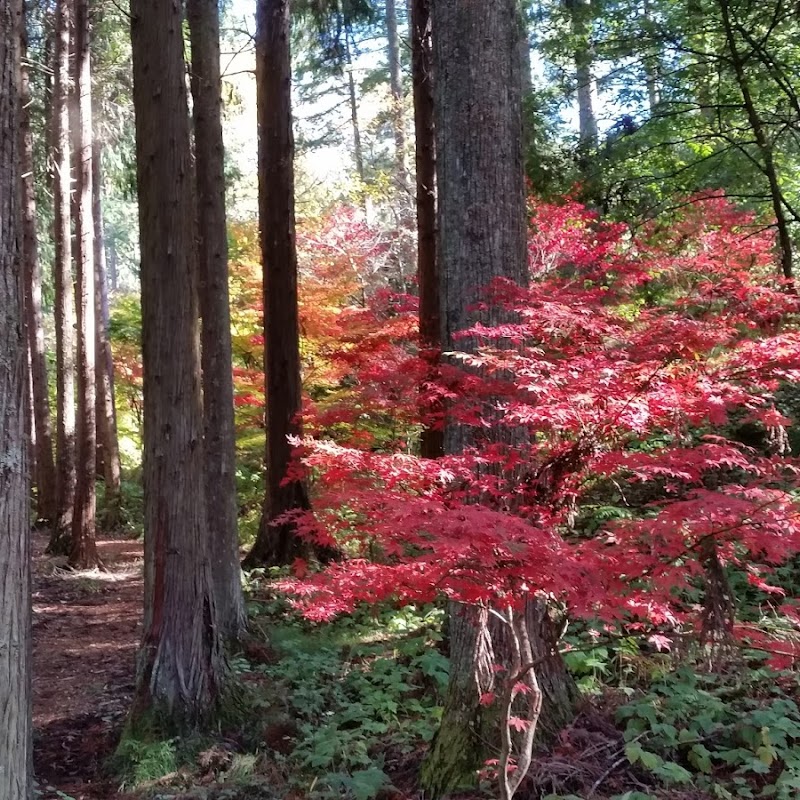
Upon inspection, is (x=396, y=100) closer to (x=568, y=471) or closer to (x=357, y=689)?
(x=357, y=689)

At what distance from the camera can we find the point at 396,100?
19047 millimetres

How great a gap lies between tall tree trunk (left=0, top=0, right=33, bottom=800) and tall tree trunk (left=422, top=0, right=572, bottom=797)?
7.02 ft

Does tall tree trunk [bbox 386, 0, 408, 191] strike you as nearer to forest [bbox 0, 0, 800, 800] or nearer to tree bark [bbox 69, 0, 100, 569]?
tree bark [bbox 69, 0, 100, 569]

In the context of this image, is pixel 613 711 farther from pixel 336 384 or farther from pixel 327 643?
pixel 336 384

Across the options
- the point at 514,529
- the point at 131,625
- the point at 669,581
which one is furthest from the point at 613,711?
the point at 131,625

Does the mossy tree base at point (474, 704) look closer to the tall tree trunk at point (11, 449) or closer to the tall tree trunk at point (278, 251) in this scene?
the tall tree trunk at point (11, 449)

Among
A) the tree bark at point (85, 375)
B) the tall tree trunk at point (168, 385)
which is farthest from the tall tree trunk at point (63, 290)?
the tall tree trunk at point (168, 385)

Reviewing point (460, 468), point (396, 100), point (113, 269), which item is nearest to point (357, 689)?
point (460, 468)

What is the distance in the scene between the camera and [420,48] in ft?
25.5

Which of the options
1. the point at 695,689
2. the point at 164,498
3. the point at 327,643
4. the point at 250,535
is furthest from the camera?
the point at 250,535

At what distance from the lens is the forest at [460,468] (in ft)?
10.4

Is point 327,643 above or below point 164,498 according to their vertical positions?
below

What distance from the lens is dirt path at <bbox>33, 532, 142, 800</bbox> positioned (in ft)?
16.2

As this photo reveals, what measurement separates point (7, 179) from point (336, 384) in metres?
9.96
